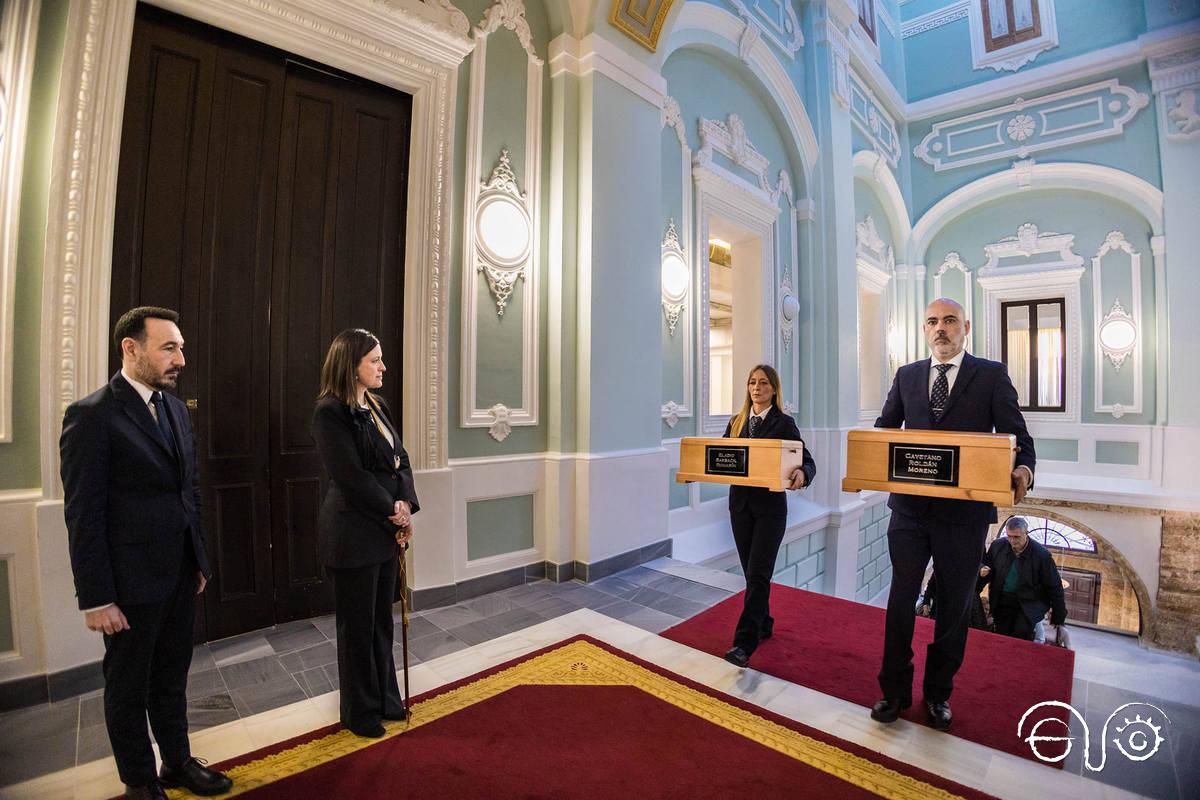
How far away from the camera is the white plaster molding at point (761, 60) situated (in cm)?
643

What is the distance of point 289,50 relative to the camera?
3672 millimetres

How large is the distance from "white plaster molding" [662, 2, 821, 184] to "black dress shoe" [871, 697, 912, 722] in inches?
222

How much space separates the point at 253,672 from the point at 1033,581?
22.1ft

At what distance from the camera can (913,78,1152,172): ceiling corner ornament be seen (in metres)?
10.3


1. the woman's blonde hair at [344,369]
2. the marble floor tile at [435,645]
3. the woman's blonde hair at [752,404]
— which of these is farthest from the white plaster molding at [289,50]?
the woman's blonde hair at [752,404]

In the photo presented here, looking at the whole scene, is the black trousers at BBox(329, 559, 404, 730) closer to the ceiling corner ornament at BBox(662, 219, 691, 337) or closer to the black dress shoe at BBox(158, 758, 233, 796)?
the black dress shoe at BBox(158, 758, 233, 796)

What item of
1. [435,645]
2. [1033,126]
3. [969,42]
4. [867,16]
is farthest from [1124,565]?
[435,645]

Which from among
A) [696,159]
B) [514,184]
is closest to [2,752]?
[514,184]

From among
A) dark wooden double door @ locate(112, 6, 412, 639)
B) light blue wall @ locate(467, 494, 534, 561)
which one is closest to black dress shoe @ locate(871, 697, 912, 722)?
light blue wall @ locate(467, 494, 534, 561)

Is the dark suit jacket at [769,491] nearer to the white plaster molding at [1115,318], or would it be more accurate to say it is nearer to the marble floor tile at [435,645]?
the marble floor tile at [435,645]

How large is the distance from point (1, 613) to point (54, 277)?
1.59 m

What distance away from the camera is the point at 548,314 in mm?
4918

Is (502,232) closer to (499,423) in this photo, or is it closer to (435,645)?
(499,423)

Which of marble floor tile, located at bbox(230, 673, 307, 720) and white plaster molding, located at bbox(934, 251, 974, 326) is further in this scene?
white plaster molding, located at bbox(934, 251, 974, 326)
